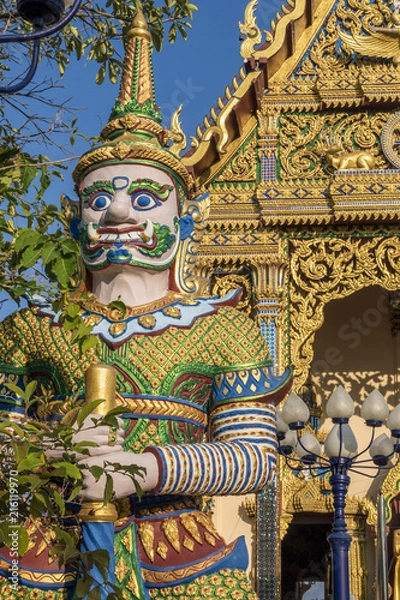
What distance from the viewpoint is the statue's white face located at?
3949 mm

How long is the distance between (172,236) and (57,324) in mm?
573

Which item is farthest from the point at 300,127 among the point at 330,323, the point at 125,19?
the point at 125,19

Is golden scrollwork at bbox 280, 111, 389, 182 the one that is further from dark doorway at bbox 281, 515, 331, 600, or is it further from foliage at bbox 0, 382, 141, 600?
foliage at bbox 0, 382, 141, 600

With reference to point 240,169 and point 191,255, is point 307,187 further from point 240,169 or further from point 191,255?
point 191,255

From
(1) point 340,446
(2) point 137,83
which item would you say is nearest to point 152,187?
(2) point 137,83

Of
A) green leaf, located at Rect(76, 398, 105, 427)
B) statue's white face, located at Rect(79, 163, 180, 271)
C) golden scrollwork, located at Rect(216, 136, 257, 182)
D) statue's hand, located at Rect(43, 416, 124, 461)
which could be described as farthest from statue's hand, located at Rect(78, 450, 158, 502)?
golden scrollwork, located at Rect(216, 136, 257, 182)

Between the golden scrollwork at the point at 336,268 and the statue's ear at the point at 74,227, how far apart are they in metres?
3.95

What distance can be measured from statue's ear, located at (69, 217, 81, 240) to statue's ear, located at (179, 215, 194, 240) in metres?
0.42

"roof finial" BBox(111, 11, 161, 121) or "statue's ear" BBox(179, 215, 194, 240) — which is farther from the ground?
"roof finial" BBox(111, 11, 161, 121)

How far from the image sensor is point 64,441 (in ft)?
9.82

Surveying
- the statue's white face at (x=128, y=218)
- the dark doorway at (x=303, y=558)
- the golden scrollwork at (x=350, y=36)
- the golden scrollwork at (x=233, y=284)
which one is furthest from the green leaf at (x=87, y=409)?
the dark doorway at (x=303, y=558)

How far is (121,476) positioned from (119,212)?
41.2 inches

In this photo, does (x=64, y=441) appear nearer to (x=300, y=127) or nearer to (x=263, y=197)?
(x=263, y=197)

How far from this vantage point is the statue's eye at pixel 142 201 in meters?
4.02
